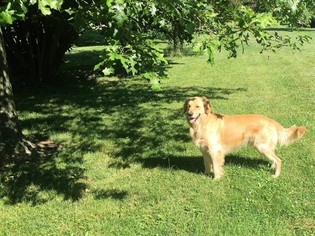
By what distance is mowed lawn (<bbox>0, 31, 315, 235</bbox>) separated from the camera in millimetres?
5352

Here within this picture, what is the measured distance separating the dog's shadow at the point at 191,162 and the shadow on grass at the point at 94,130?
19 millimetres

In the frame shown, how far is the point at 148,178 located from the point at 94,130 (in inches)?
132

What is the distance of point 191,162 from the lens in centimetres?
729

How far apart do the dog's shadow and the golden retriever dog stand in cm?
52

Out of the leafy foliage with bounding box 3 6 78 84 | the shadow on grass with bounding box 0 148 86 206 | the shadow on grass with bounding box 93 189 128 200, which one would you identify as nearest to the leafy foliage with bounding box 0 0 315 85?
the shadow on grass with bounding box 93 189 128 200

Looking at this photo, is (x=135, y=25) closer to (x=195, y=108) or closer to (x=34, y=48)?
(x=195, y=108)

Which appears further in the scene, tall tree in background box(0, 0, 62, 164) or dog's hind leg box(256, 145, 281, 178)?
tall tree in background box(0, 0, 62, 164)

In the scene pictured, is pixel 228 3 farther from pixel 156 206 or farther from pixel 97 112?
pixel 97 112

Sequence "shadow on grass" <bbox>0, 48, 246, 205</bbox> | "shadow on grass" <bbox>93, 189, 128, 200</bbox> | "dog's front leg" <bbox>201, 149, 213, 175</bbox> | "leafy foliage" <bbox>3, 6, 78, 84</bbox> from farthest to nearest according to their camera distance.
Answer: "leafy foliage" <bbox>3, 6, 78, 84</bbox> → "shadow on grass" <bbox>0, 48, 246, 205</bbox> → "dog's front leg" <bbox>201, 149, 213, 175</bbox> → "shadow on grass" <bbox>93, 189, 128, 200</bbox>

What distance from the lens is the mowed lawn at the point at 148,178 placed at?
5352 millimetres

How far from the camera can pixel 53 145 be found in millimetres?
8781

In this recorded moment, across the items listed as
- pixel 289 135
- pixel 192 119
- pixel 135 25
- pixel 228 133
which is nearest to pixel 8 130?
pixel 192 119

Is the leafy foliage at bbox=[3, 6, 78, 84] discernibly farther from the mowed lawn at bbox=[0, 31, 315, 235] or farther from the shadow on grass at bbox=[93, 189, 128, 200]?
the shadow on grass at bbox=[93, 189, 128, 200]

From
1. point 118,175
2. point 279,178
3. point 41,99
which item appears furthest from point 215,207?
point 41,99
